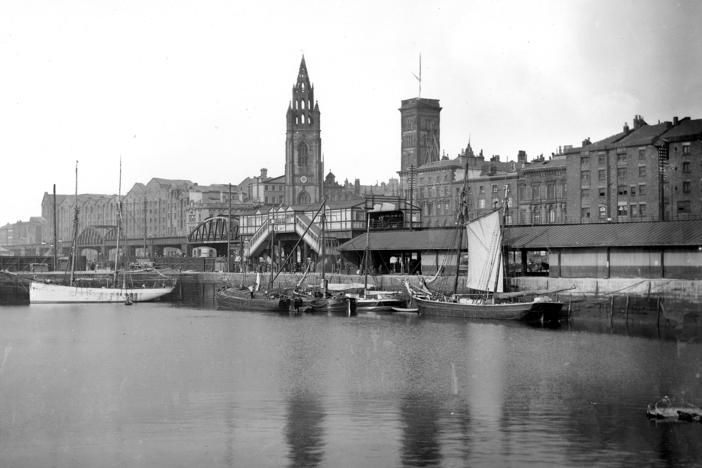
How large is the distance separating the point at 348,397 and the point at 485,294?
135ft

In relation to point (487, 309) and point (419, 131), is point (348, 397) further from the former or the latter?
point (419, 131)

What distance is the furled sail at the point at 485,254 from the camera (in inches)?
3019

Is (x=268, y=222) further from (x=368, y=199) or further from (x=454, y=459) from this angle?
(x=454, y=459)

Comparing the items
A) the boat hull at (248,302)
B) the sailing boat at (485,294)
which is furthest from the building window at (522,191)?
the boat hull at (248,302)

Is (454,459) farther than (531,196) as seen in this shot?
No

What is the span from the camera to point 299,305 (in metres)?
88.1

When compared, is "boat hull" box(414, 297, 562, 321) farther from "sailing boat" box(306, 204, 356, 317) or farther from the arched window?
the arched window

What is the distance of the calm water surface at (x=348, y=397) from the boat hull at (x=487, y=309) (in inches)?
201

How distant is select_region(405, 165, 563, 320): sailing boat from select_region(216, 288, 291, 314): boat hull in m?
14.0

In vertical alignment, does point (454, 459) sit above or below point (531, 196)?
below

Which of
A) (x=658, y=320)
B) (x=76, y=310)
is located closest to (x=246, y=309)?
(x=76, y=310)

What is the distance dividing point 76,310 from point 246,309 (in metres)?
18.4

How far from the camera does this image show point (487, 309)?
242ft

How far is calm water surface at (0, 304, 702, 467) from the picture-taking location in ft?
97.1
